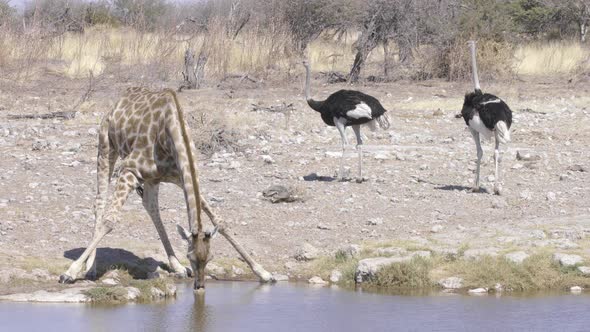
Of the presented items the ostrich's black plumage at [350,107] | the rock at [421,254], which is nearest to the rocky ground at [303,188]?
the rock at [421,254]

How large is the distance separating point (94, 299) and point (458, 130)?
10.8 meters

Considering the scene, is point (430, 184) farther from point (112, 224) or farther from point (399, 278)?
point (112, 224)

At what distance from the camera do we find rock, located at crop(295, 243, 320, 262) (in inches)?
432

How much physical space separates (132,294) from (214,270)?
1284 millimetres

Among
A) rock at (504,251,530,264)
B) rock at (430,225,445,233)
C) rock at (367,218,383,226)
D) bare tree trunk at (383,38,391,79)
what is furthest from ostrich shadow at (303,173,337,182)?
bare tree trunk at (383,38,391,79)

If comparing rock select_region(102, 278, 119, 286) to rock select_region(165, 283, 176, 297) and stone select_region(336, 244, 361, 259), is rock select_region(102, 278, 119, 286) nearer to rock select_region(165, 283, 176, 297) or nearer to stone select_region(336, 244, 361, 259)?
rock select_region(165, 283, 176, 297)

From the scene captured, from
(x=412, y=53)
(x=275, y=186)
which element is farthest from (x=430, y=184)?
(x=412, y=53)

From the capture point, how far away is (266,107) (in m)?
20.6

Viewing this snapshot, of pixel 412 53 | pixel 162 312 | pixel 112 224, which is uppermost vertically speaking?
pixel 412 53

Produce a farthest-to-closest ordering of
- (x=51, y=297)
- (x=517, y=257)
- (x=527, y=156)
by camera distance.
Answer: (x=527, y=156), (x=517, y=257), (x=51, y=297)

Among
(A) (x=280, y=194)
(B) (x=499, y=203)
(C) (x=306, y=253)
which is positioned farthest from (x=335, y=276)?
(B) (x=499, y=203)

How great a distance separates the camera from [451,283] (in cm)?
1013

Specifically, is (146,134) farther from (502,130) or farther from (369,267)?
(502,130)

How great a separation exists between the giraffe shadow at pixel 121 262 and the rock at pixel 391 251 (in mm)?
2175
